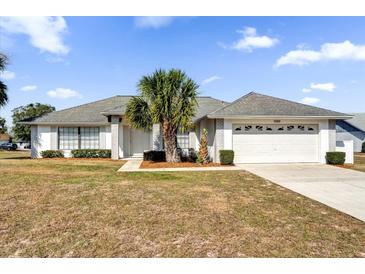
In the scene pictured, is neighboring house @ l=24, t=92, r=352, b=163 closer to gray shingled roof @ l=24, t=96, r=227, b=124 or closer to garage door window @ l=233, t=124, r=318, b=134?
garage door window @ l=233, t=124, r=318, b=134

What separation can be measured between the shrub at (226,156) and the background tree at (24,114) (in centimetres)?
4380

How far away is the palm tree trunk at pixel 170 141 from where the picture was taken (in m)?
13.6

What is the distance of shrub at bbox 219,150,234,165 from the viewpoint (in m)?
13.3

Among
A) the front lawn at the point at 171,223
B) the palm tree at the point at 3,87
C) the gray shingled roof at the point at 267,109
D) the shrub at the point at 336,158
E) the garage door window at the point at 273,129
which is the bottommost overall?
the front lawn at the point at 171,223

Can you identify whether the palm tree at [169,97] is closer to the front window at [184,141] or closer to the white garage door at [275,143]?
the white garage door at [275,143]

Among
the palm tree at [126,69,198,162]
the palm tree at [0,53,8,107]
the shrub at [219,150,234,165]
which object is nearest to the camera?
the palm tree at [126,69,198,162]

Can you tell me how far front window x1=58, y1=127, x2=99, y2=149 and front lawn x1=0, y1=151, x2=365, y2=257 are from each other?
11032 millimetres

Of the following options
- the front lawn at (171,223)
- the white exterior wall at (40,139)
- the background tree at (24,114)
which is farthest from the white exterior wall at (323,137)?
the background tree at (24,114)

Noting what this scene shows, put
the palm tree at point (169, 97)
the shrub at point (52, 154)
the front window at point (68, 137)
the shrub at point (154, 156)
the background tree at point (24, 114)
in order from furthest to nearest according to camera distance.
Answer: the background tree at point (24, 114)
the front window at point (68, 137)
the shrub at point (52, 154)
the shrub at point (154, 156)
the palm tree at point (169, 97)

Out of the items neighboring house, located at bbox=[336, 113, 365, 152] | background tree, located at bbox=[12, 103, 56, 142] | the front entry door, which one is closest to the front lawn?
the front entry door

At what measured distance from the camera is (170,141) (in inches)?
550

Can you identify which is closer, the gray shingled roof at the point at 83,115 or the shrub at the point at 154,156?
the shrub at the point at 154,156

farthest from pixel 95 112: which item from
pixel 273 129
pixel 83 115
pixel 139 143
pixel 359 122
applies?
pixel 359 122
